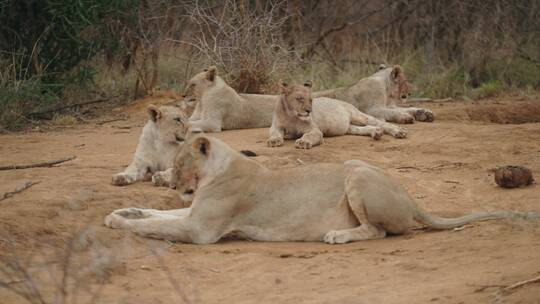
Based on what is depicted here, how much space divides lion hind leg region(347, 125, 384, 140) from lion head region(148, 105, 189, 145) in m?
3.33

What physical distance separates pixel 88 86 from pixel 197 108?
3.26 m

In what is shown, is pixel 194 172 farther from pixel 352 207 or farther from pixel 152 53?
pixel 152 53

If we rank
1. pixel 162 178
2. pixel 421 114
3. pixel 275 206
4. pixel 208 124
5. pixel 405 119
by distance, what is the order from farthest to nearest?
1. pixel 421 114
2. pixel 405 119
3. pixel 208 124
4. pixel 162 178
5. pixel 275 206

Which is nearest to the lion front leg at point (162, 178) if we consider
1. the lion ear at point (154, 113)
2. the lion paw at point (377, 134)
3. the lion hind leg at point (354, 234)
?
the lion ear at point (154, 113)

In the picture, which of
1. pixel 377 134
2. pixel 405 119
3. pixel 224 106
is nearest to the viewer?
pixel 377 134

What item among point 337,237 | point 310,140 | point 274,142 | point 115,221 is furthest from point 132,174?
point 310,140

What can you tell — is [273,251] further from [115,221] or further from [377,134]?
[377,134]

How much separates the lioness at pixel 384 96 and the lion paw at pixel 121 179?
16.7 ft

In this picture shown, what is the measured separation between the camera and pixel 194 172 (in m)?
6.85

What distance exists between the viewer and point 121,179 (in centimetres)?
805

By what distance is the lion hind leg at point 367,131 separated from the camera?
11.1 meters

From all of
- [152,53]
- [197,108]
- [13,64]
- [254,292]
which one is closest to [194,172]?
[254,292]

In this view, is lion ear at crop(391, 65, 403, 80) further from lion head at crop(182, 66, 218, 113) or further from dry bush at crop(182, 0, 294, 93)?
lion head at crop(182, 66, 218, 113)

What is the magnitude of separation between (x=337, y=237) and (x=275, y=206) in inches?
20.8
